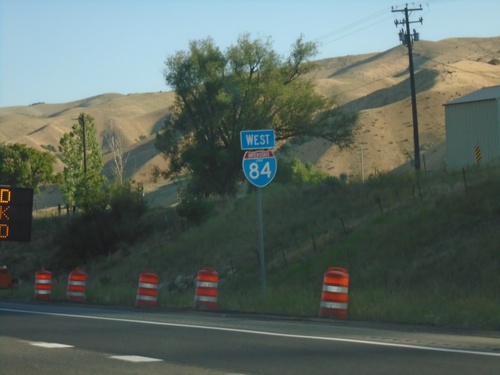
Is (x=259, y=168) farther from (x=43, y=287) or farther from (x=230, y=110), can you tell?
(x=230, y=110)

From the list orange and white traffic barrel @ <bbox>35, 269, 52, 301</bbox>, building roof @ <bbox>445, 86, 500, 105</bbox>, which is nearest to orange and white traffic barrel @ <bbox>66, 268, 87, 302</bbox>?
orange and white traffic barrel @ <bbox>35, 269, 52, 301</bbox>

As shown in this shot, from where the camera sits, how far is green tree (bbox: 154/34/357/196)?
63250 mm

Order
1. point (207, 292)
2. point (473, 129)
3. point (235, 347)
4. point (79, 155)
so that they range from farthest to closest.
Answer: point (79, 155)
point (473, 129)
point (207, 292)
point (235, 347)

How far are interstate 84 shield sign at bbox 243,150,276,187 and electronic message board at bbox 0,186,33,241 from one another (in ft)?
37.8

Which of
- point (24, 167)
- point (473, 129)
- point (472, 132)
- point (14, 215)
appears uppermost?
point (24, 167)

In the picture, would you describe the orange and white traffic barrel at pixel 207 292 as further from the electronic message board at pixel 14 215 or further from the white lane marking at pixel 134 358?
the electronic message board at pixel 14 215

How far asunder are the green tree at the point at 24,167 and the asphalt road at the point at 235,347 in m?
74.2

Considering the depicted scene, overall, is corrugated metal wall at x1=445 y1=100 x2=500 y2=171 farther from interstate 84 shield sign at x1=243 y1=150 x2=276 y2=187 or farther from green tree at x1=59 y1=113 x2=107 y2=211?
green tree at x1=59 y1=113 x2=107 y2=211

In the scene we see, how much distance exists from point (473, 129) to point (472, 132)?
192 mm

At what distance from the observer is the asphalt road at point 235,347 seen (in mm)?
12164

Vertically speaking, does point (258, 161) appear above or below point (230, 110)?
below

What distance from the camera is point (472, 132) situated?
174ft

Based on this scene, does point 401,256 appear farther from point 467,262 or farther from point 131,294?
point 131,294

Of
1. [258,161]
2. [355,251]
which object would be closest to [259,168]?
[258,161]
